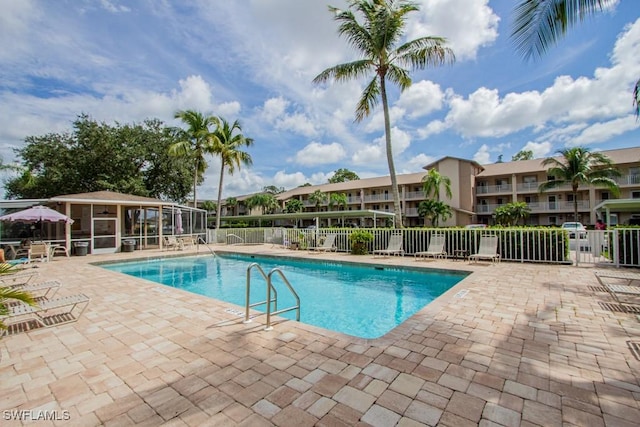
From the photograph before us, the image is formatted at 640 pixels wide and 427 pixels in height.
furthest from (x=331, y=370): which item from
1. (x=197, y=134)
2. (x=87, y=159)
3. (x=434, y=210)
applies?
(x=434, y=210)

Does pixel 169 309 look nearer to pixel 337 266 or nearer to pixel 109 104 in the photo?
pixel 337 266

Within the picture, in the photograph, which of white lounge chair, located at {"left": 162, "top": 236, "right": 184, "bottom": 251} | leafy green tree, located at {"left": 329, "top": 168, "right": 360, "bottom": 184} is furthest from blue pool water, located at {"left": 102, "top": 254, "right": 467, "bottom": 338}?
leafy green tree, located at {"left": 329, "top": 168, "right": 360, "bottom": 184}

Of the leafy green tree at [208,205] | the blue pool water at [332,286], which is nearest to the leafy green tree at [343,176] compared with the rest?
the leafy green tree at [208,205]

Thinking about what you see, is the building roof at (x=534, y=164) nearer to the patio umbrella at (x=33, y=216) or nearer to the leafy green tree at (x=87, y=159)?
the leafy green tree at (x=87, y=159)

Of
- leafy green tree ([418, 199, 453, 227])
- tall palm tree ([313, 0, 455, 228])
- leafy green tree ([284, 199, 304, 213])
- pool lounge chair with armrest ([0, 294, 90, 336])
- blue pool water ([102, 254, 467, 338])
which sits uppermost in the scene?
tall palm tree ([313, 0, 455, 228])

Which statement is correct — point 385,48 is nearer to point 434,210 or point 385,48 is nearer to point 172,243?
point 172,243

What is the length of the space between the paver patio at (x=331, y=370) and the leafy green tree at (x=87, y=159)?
21999 millimetres

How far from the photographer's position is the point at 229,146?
2370cm

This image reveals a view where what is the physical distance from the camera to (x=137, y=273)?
39.2ft

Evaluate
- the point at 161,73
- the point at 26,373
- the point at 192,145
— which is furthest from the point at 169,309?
the point at 192,145

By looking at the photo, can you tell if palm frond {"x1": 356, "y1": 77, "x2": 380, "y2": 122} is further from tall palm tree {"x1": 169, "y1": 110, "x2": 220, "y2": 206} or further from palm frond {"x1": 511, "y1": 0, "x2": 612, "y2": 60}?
tall palm tree {"x1": 169, "y1": 110, "x2": 220, "y2": 206}

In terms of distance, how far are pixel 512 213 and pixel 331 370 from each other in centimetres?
3023

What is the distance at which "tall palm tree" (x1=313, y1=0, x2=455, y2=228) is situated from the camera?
1262 cm

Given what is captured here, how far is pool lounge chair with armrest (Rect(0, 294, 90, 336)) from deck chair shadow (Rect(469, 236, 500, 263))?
36.1 ft
